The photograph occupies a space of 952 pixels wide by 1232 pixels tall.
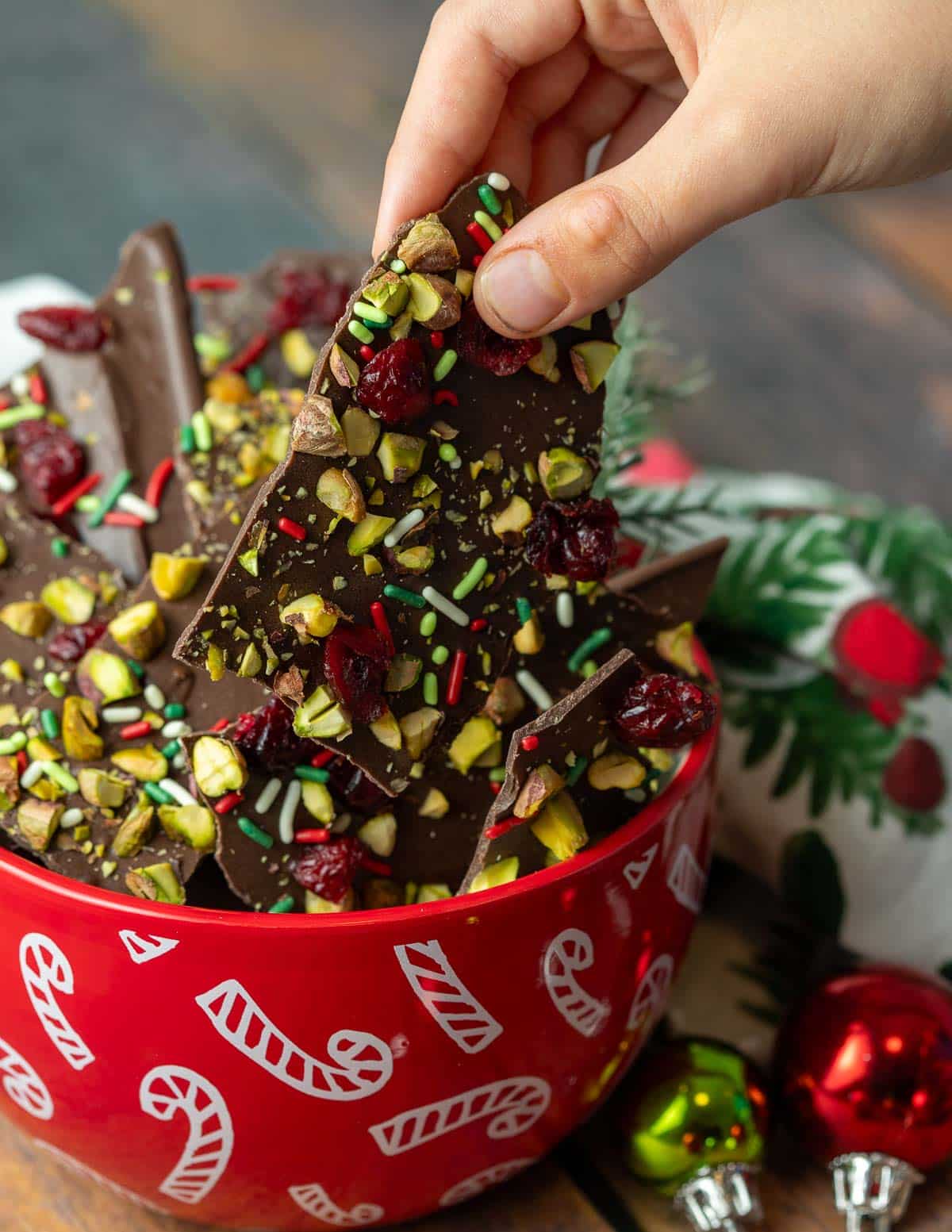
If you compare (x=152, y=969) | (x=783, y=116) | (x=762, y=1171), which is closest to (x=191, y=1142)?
(x=152, y=969)

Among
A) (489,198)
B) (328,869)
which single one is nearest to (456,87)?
(489,198)

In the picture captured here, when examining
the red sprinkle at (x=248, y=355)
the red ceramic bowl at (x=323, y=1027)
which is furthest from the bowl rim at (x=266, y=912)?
the red sprinkle at (x=248, y=355)

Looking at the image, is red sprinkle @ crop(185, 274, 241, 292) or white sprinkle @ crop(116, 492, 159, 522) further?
red sprinkle @ crop(185, 274, 241, 292)

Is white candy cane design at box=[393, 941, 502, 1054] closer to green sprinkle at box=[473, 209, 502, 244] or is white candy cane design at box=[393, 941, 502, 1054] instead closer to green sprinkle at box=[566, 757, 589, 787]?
green sprinkle at box=[566, 757, 589, 787]

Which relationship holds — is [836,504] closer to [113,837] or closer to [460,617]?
[460,617]

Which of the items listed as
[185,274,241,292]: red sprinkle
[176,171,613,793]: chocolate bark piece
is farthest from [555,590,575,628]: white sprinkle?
[185,274,241,292]: red sprinkle
